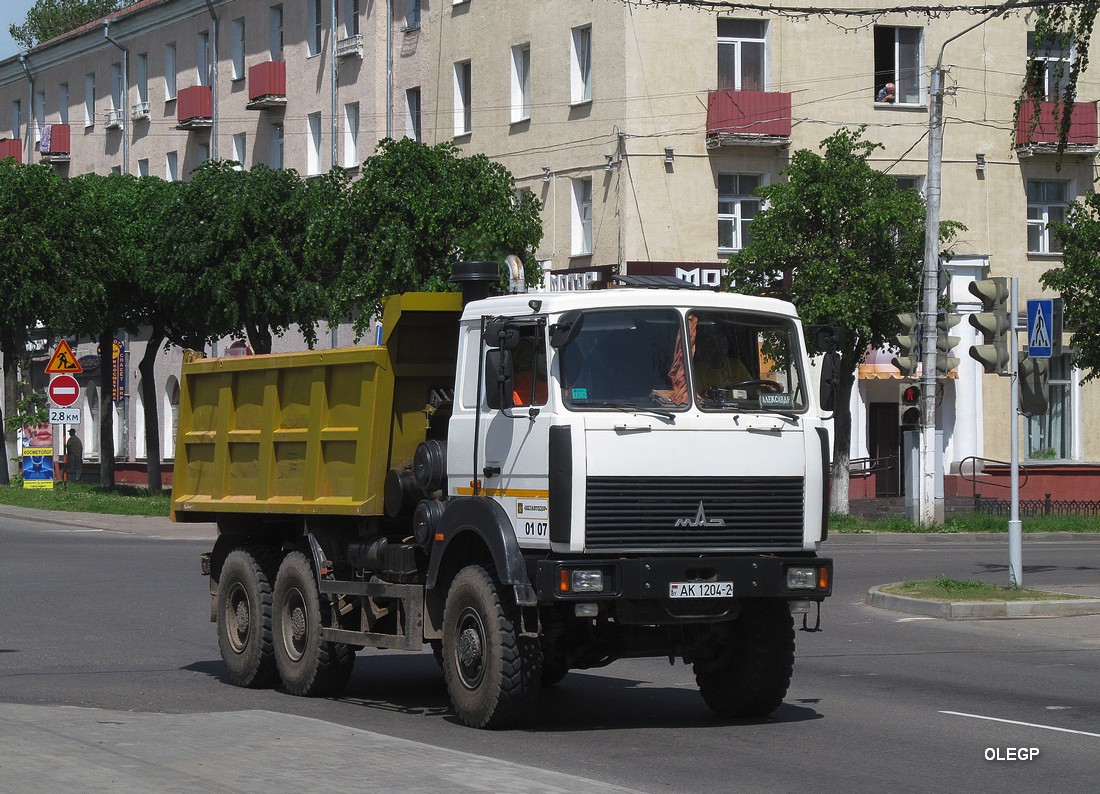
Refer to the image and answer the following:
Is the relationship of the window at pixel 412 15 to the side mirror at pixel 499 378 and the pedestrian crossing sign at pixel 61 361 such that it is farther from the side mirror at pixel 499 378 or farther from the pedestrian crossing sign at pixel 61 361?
the side mirror at pixel 499 378


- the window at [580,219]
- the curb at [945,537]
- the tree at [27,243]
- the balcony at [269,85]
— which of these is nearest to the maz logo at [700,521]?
the curb at [945,537]

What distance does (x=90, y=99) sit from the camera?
65062mm

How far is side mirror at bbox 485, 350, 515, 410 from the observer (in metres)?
10.8

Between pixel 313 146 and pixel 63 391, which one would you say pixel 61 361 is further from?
pixel 313 146

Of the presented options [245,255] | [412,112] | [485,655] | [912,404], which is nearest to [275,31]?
[412,112]

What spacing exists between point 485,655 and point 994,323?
11.6 metres

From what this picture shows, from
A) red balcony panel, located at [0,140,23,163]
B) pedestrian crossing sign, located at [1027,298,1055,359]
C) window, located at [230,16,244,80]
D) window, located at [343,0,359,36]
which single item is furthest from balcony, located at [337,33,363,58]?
pedestrian crossing sign, located at [1027,298,1055,359]

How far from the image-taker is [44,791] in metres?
8.00

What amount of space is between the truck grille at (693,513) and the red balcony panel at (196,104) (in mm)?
47821

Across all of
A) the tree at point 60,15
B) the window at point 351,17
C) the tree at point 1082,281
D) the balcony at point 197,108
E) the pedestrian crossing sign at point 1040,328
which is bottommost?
the pedestrian crossing sign at point 1040,328

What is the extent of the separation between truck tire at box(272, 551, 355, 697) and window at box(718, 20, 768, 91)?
95.3 ft

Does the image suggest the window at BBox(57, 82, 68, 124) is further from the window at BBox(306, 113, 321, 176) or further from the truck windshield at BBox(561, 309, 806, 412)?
the truck windshield at BBox(561, 309, 806, 412)

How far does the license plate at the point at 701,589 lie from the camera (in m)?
10.6

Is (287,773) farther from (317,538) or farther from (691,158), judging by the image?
(691,158)
